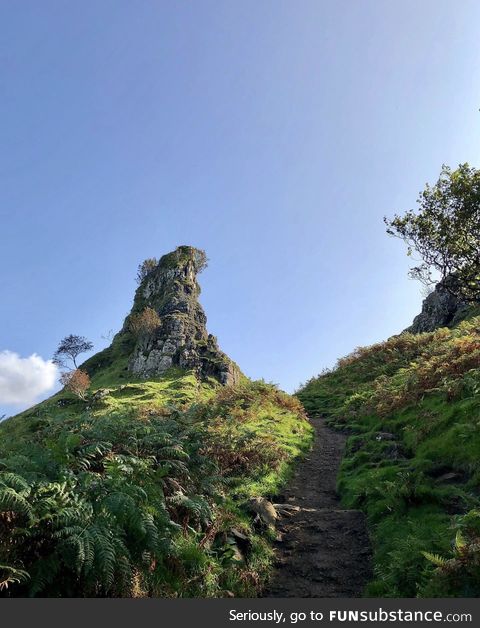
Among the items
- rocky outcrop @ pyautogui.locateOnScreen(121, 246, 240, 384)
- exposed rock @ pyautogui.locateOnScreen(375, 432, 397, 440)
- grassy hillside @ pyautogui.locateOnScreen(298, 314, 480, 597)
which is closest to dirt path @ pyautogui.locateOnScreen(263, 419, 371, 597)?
grassy hillside @ pyautogui.locateOnScreen(298, 314, 480, 597)

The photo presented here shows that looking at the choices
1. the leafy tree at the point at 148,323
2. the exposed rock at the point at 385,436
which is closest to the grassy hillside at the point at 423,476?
the exposed rock at the point at 385,436

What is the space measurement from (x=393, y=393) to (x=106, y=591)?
1901 cm

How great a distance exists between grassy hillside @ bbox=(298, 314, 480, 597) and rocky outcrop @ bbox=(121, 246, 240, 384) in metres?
19.8

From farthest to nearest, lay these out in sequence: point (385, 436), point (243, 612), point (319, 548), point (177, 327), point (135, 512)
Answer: point (177, 327), point (385, 436), point (319, 548), point (135, 512), point (243, 612)

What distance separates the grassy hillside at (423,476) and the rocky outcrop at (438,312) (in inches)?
1070

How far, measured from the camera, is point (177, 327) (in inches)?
2013

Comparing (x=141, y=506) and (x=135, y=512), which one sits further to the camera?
(x=141, y=506)

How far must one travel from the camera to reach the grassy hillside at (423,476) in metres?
7.76

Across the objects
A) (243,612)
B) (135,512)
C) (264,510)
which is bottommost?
(243,612)

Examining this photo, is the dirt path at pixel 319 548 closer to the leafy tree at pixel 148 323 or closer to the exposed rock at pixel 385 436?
the exposed rock at pixel 385 436

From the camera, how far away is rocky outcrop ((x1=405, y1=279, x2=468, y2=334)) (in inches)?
1953

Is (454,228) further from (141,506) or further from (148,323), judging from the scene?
(148,323)

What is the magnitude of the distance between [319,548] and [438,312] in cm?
4722

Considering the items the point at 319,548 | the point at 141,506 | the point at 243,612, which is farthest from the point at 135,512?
the point at 319,548
